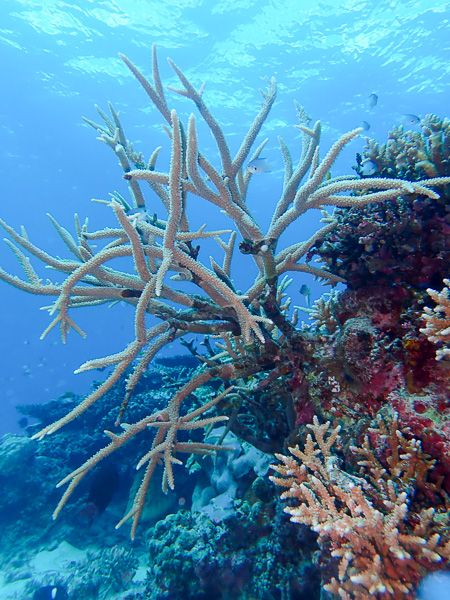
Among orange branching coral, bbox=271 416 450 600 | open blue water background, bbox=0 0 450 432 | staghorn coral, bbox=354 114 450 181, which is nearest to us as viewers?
orange branching coral, bbox=271 416 450 600

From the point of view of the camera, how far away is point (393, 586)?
5.35 ft

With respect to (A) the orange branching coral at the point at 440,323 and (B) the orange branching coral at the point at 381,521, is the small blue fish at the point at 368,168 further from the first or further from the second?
(B) the orange branching coral at the point at 381,521

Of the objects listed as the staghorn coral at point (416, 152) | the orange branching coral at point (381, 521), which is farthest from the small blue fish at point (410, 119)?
the orange branching coral at point (381, 521)

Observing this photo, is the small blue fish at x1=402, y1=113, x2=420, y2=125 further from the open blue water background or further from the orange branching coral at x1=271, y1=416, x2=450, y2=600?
the open blue water background

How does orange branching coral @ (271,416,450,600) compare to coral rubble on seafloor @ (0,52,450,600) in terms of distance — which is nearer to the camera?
orange branching coral @ (271,416,450,600)

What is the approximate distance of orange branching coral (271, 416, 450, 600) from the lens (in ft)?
5.36

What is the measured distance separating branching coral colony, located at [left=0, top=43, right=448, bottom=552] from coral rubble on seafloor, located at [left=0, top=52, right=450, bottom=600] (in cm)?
2

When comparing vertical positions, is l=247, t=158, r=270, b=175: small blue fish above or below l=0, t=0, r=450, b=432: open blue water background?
below

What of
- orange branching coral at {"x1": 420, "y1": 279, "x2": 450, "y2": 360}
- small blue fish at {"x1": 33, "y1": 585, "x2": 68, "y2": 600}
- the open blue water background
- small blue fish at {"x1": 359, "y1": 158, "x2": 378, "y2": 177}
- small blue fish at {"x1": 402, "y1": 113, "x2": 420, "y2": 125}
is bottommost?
small blue fish at {"x1": 33, "y1": 585, "x2": 68, "y2": 600}

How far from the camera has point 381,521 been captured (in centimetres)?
172

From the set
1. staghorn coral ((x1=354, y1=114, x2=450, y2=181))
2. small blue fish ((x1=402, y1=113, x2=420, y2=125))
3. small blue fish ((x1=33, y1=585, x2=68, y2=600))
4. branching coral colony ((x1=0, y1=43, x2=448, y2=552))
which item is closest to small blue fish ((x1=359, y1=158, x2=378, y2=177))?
staghorn coral ((x1=354, y1=114, x2=450, y2=181))

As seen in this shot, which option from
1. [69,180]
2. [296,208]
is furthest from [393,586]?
[69,180]

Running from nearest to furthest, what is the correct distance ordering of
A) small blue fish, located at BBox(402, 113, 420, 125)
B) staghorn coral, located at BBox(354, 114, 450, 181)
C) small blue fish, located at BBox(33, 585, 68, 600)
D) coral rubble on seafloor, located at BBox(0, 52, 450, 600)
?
1. coral rubble on seafloor, located at BBox(0, 52, 450, 600)
2. staghorn coral, located at BBox(354, 114, 450, 181)
3. small blue fish, located at BBox(402, 113, 420, 125)
4. small blue fish, located at BBox(33, 585, 68, 600)

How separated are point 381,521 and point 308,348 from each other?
1.52 meters
